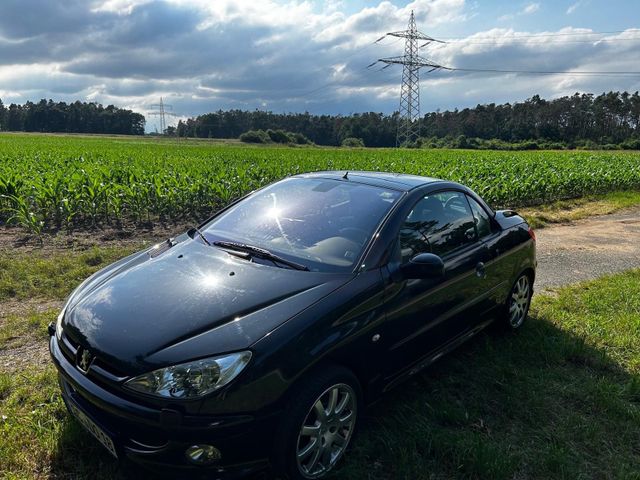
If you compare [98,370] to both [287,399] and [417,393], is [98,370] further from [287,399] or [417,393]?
[417,393]

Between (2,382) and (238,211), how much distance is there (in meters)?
2.11

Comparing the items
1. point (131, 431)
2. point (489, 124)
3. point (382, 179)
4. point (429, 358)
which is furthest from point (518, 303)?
point (489, 124)

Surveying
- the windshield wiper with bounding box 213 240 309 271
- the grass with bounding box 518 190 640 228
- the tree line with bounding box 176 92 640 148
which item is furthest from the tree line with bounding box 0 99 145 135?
the windshield wiper with bounding box 213 240 309 271

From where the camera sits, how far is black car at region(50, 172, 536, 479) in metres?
2.13

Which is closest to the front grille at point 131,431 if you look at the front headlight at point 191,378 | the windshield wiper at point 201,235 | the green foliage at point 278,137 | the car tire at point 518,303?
the front headlight at point 191,378

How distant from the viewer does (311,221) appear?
10.8 ft

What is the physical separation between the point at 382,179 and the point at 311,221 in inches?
33.1

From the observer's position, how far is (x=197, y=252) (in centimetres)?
320

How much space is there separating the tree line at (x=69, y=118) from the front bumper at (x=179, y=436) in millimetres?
109782

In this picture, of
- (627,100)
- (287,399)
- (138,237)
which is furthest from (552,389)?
(627,100)

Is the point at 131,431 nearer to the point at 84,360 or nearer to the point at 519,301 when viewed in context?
the point at 84,360

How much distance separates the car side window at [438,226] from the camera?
127 inches

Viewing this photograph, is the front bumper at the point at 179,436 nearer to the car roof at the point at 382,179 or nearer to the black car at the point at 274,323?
the black car at the point at 274,323

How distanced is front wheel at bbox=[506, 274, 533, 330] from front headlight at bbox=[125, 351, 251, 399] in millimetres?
3155
